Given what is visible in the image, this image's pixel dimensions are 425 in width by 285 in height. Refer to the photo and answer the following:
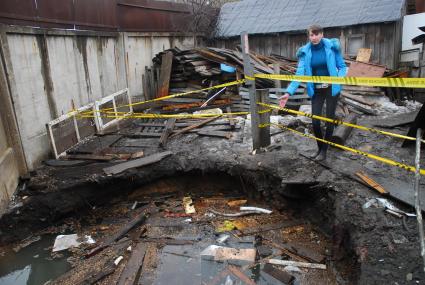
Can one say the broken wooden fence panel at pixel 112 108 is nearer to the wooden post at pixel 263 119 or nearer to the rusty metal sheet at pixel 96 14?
the rusty metal sheet at pixel 96 14

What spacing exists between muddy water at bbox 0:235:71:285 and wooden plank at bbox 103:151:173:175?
Answer: 1574mm

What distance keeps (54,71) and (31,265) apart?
396 centimetres

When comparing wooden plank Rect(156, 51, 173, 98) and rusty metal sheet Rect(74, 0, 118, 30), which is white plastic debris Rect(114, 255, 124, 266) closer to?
rusty metal sheet Rect(74, 0, 118, 30)

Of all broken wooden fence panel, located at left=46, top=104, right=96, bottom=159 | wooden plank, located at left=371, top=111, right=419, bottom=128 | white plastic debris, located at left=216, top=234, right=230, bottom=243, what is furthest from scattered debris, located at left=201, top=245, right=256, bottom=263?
wooden plank, located at left=371, top=111, right=419, bottom=128

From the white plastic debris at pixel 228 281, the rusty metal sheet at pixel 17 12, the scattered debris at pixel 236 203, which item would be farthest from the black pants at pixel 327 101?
the rusty metal sheet at pixel 17 12

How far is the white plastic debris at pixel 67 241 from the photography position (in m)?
5.13

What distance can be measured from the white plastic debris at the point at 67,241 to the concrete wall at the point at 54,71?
165 cm

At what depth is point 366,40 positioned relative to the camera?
12.3 metres

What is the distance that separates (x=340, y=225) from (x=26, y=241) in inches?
189

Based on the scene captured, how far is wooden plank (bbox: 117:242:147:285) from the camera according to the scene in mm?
4305

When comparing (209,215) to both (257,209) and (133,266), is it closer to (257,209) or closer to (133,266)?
(257,209)

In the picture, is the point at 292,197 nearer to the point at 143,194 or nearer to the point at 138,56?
the point at 143,194

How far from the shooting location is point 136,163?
635cm

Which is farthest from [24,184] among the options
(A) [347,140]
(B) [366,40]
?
(B) [366,40]
